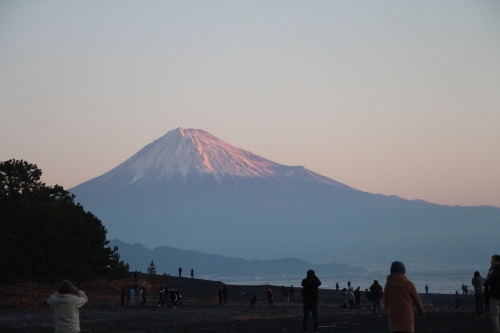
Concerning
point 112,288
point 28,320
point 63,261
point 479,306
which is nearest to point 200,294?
point 112,288

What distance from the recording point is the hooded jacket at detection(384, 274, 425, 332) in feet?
34.6

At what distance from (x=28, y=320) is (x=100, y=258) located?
29.9 m

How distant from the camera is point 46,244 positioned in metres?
44.4

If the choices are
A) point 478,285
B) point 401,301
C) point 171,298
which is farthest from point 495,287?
point 171,298

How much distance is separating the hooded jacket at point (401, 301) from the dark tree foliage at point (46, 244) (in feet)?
102

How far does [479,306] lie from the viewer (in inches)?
822

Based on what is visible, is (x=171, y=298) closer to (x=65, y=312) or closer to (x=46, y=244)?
(x=46, y=244)

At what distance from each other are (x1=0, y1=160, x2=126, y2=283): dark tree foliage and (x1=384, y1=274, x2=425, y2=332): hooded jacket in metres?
31.1

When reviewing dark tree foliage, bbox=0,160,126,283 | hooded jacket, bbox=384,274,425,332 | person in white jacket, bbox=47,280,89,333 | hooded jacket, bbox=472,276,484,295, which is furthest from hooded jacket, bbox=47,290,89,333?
dark tree foliage, bbox=0,160,126,283

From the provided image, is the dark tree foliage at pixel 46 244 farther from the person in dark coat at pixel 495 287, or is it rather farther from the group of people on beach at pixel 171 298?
the person in dark coat at pixel 495 287

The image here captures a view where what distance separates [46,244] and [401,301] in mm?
36463

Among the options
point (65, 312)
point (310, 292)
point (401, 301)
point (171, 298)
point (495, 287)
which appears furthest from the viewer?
point (171, 298)

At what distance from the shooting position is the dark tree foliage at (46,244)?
133 feet

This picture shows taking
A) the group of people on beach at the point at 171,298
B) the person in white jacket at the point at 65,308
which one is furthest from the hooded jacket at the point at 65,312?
the group of people on beach at the point at 171,298
